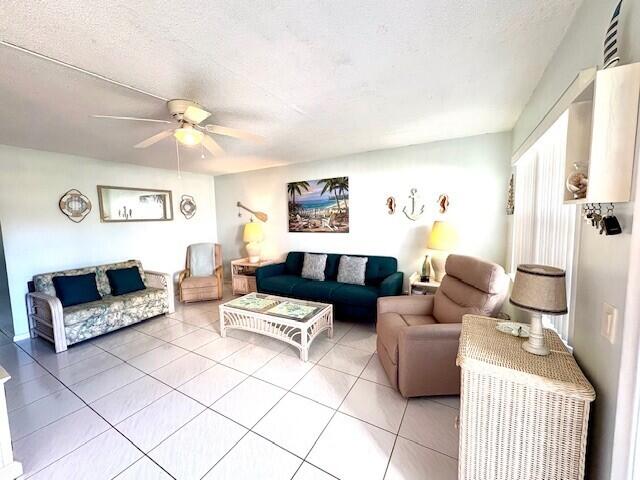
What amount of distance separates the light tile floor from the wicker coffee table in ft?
0.55

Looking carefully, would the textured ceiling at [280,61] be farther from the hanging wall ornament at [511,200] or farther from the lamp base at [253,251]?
the lamp base at [253,251]

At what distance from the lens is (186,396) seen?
6.45ft

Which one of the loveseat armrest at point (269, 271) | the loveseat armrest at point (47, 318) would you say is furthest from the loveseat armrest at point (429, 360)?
the loveseat armrest at point (47, 318)

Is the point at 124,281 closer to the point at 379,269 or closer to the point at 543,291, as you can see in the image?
the point at 379,269

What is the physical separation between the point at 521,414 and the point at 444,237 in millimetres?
2165

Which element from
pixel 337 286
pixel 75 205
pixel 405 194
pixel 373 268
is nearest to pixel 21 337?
pixel 75 205

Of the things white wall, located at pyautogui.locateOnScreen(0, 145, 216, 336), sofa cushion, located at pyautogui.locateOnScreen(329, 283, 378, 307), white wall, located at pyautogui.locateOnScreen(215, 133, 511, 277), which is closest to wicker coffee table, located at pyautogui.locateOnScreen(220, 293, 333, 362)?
sofa cushion, located at pyautogui.locateOnScreen(329, 283, 378, 307)

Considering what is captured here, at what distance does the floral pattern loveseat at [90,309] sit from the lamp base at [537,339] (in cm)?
392

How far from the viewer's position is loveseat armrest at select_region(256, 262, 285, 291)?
390cm

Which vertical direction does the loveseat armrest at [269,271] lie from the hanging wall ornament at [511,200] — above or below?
below

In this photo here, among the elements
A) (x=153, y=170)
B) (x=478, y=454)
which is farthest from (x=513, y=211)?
(x=153, y=170)

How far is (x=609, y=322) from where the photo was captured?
2.87ft

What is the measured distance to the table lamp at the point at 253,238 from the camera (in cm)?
453

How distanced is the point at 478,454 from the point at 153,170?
16.9ft
